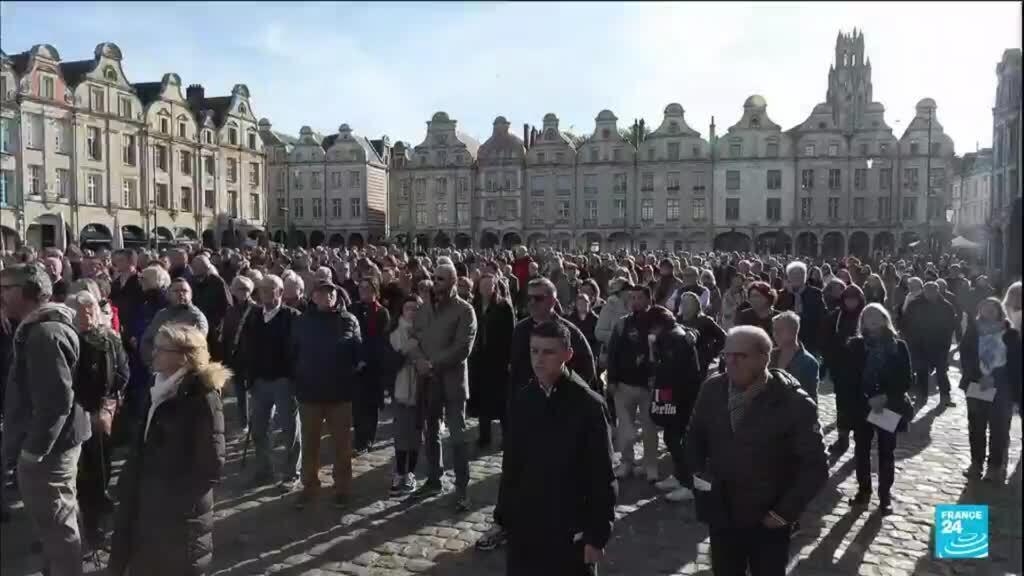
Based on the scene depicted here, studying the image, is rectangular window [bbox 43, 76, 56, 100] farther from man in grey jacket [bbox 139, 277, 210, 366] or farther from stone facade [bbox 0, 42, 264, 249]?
man in grey jacket [bbox 139, 277, 210, 366]

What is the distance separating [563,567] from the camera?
3385 millimetres

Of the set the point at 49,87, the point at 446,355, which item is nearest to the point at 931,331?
the point at 446,355

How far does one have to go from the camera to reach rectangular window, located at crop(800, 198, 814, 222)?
4966 cm

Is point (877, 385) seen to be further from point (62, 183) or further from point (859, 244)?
point (859, 244)

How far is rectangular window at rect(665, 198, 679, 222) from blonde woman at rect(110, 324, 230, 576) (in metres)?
49.7

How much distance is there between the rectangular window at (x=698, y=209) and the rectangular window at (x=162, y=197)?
3924 cm

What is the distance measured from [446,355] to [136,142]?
12109mm

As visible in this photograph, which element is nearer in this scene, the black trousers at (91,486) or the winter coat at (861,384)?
the black trousers at (91,486)

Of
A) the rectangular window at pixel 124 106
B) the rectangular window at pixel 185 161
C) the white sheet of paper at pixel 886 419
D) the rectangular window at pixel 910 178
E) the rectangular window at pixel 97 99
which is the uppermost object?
the rectangular window at pixel 910 178

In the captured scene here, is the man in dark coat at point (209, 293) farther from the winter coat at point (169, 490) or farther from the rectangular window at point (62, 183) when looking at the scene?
the rectangular window at point (62, 183)

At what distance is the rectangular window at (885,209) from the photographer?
48719 mm

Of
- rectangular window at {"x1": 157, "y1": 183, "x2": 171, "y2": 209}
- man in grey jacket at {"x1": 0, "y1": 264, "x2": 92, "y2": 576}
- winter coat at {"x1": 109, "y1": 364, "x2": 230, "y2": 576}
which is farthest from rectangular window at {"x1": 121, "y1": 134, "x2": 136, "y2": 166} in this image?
winter coat at {"x1": 109, "y1": 364, "x2": 230, "y2": 576}

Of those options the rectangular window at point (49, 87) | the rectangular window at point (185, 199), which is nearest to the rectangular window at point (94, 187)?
the rectangular window at point (185, 199)

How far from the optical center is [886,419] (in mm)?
5852
